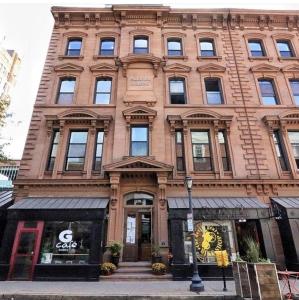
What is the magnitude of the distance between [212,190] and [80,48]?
48.8 ft

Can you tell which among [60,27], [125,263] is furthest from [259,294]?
[60,27]

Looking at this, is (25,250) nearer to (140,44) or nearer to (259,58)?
(140,44)

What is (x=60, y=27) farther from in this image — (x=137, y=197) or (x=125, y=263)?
(x=125, y=263)

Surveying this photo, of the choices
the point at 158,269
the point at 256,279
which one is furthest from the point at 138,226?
the point at 256,279

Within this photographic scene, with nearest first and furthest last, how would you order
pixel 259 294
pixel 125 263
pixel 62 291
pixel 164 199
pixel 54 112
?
1. pixel 259 294
2. pixel 62 291
3. pixel 125 263
4. pixel 164 199
5. pixel 54 112

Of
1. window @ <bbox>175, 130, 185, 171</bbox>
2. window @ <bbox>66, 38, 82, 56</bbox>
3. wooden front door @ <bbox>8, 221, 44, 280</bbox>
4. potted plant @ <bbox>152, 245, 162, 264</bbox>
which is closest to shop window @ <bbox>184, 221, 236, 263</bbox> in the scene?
potted plant @ <bbox>152, 245, 162, 264</bbox>

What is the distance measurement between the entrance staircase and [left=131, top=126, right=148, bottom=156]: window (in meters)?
6.26

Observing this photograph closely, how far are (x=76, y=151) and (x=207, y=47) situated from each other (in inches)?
518

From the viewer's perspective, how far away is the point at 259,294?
23.5 ft

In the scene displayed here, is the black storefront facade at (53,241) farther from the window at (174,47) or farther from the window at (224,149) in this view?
the window at (174,47)

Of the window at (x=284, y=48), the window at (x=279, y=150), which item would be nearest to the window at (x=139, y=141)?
the window at (x=279, y=150)

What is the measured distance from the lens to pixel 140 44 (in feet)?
65.3

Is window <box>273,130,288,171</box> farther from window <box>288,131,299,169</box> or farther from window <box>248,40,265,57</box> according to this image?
window <box>248,40,265,57</box>

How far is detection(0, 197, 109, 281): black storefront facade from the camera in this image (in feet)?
39.1
